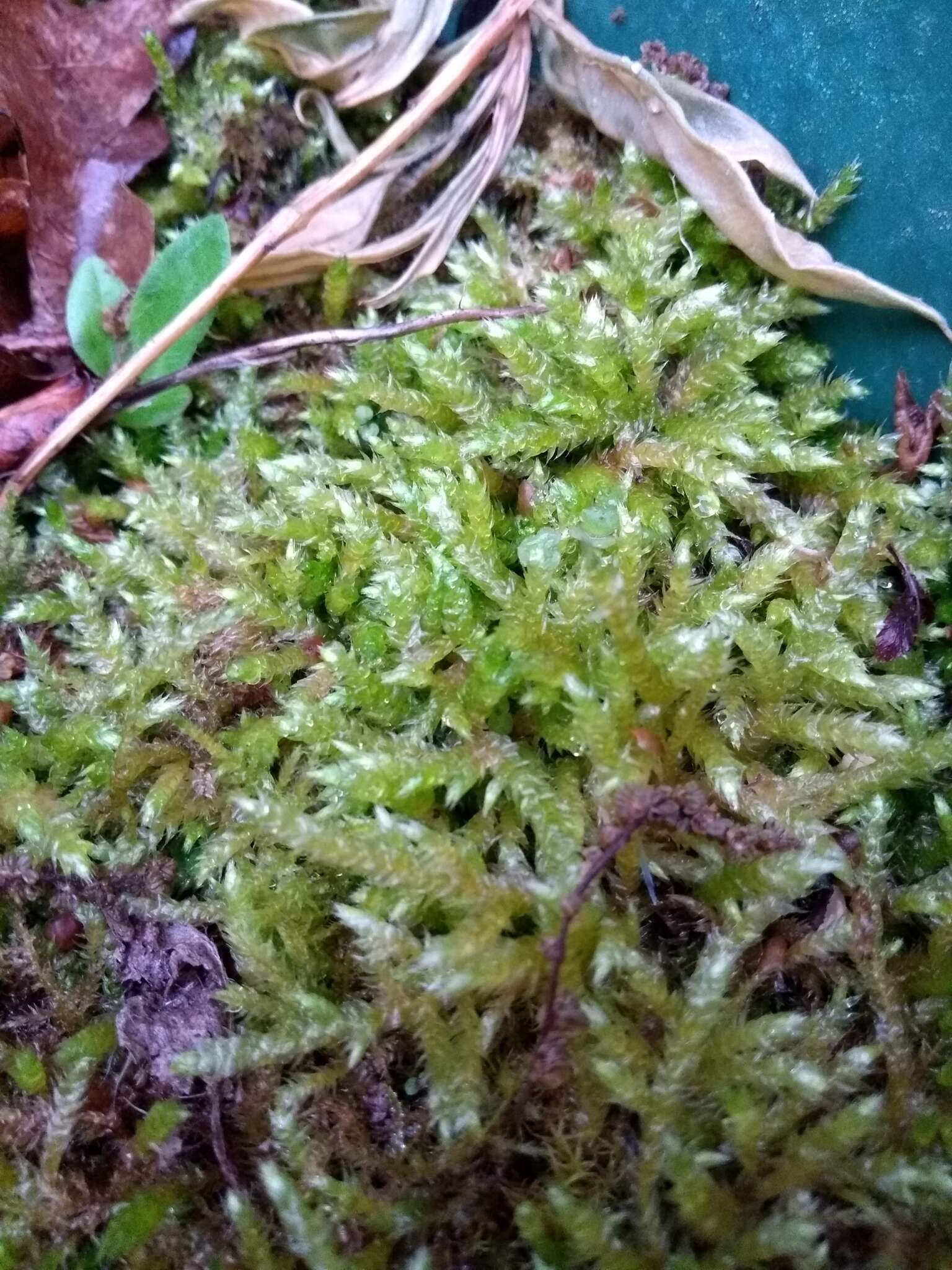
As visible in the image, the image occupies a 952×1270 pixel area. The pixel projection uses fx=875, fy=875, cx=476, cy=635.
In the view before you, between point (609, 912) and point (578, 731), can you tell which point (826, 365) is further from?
point (609, 912)

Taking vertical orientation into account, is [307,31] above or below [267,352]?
above

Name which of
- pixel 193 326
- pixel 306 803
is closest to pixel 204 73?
pixel 193 326

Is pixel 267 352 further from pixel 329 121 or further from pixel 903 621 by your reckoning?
pixel 903 621

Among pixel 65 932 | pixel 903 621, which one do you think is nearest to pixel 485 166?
pixel 903 621

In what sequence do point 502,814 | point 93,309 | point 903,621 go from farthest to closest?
point 93,309 → point 903,621 → point 502,814

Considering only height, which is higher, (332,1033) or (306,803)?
(306,803)

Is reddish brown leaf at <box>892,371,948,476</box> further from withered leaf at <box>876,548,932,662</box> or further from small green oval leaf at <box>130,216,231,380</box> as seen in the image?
small green oval leaf at <box>130,216,231,380</box>
